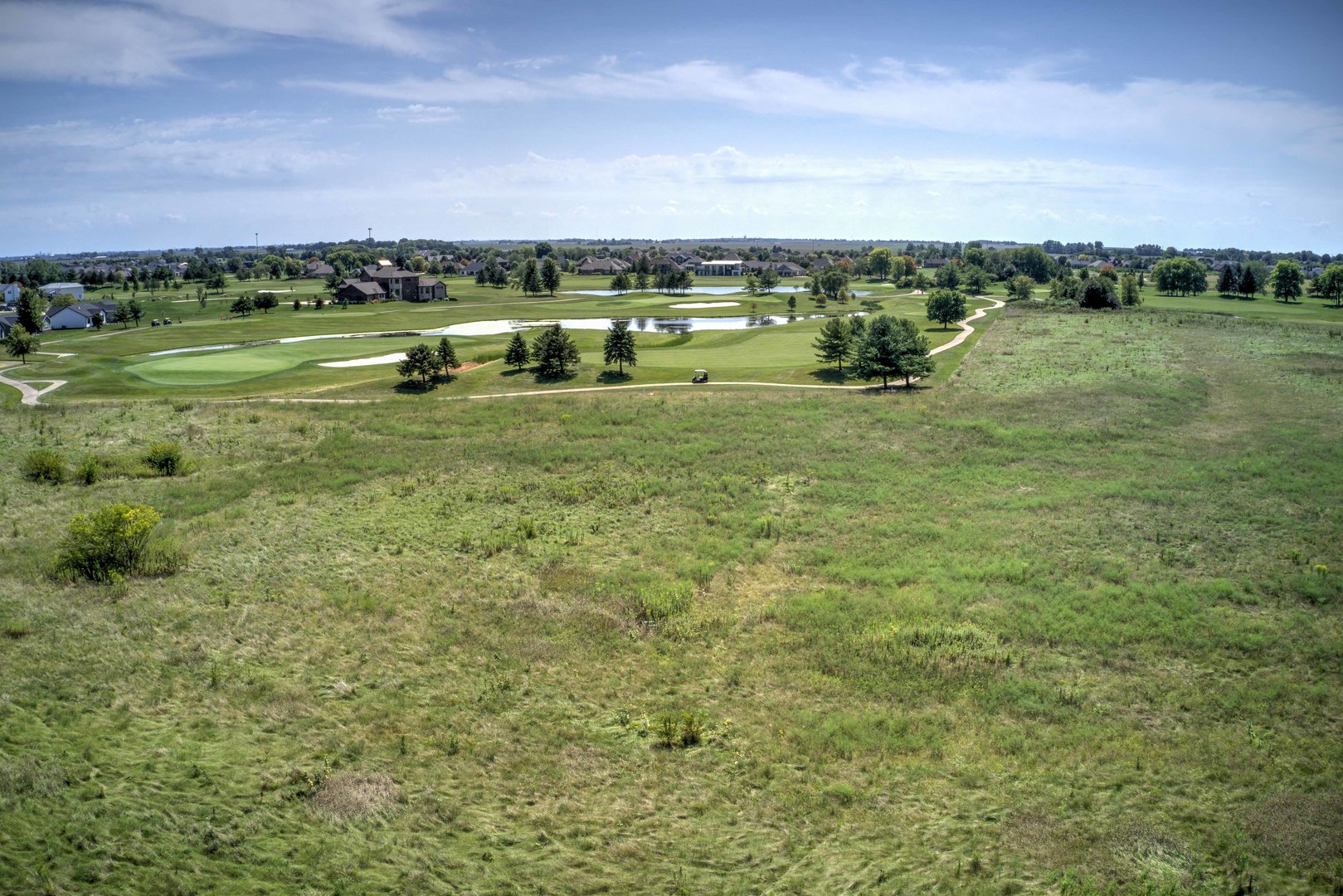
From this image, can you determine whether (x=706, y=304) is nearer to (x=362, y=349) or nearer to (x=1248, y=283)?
(x=362, y=349)

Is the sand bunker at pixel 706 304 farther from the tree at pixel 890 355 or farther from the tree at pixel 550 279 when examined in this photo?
the tree at pixel 890 355

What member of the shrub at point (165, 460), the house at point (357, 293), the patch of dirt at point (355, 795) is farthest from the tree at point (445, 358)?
the house at point (357, 293)

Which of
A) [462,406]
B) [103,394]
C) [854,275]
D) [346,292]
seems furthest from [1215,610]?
[854,275]

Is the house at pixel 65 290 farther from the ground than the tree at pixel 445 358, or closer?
farther from the ground

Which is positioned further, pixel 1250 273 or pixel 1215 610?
pixel 1250 273

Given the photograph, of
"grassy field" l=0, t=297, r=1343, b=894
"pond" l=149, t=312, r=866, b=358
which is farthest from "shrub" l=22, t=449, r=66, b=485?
"pond" l=149, t=312, r=866, b=358

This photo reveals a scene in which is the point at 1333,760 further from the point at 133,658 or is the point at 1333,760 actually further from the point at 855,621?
the point at 133,658

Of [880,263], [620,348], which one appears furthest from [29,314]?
[880,263]
